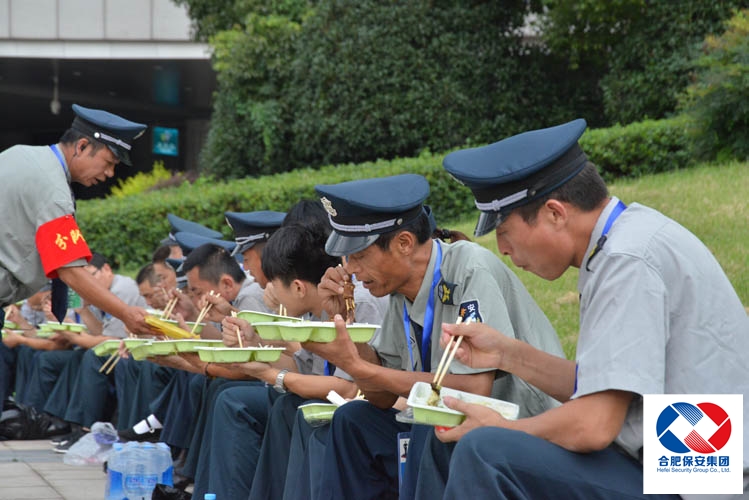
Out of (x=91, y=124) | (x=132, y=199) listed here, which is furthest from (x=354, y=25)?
(x=91, y=124)

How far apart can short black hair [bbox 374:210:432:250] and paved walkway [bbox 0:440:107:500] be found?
3151 millimetres

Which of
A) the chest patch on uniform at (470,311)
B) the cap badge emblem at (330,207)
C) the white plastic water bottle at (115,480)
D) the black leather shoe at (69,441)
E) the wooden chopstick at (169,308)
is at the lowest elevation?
the black leather shoe at (69,441)

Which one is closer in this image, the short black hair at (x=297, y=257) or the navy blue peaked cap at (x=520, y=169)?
the navy blue peaked cap at (x=520, y=169)

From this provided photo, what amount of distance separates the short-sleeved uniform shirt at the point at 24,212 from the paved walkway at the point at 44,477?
1313 mm

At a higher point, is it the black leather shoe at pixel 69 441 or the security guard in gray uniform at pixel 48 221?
the security guard in gray uniform at pixel 48 221

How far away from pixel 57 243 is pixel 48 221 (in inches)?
5.0

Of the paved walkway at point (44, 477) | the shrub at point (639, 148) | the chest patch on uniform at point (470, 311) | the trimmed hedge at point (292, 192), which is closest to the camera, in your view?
the chest patch on uniform at point (470, 311)

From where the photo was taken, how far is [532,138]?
9.28 feet

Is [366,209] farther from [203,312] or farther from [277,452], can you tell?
[203,312]

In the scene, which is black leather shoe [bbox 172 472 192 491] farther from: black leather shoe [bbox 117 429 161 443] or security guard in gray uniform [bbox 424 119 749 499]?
security guard in gray uniform [bbox 424 119 749 499]

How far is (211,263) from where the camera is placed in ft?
19.8

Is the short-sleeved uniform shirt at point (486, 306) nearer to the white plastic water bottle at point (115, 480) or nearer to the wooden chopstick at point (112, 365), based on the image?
the white plastic water bottle at point (115, 480)

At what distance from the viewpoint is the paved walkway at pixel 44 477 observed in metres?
5.98

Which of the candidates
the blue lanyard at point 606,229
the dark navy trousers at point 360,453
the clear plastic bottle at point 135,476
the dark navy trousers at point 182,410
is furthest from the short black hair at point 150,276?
the blue lanyard at point 606,229
